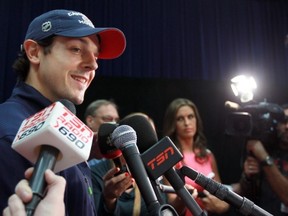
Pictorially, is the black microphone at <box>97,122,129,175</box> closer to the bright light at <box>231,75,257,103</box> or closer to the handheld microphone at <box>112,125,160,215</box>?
the handheld microphone at <box>112,125,160,215</box>

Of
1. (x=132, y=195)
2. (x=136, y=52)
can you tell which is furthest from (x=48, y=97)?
(x=136, y=52)

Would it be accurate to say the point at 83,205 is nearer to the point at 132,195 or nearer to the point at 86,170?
the point at 86,170

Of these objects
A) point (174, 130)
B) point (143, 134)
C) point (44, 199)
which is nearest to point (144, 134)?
point (143, 134)

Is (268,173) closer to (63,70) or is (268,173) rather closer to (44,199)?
(63,70)

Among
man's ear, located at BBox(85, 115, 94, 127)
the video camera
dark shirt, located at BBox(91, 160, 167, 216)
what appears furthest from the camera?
man's ear, located at BBox(85, 115, 94, 127)

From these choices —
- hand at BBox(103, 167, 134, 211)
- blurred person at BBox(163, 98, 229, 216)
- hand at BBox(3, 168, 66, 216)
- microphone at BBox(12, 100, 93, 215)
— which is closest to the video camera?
blurred person at BBox(163, 98, 229, 216)

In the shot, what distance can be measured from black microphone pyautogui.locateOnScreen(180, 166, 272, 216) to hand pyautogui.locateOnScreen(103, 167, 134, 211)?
10.5 inches

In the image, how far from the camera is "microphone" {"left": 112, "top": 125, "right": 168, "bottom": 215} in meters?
0.70

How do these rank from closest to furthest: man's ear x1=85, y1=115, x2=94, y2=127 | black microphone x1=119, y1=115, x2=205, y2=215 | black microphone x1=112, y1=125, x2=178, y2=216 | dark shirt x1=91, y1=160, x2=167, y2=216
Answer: black microphone x1=112, y1=125, x2=178, y2=216 → black microphone x1=119, y1=115, x2=205, y2=215 → dark shirt x1=91, y1=160, x2=167, y2=216 → man's ear x1=85, y1=115, x2=94, y2=127

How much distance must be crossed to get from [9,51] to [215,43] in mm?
2263

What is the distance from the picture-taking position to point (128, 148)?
778 mm

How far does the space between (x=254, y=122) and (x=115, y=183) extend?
3.16ft

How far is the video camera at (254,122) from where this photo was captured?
5.96 feet

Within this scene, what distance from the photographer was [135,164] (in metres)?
0.75
